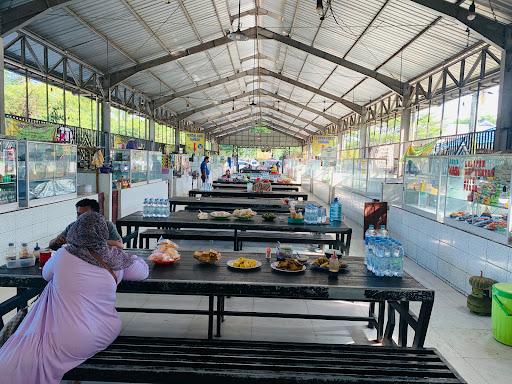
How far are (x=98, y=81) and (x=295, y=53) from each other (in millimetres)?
7732

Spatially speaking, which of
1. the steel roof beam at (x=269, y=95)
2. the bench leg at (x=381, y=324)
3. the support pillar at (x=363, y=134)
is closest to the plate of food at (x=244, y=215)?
the bench leg at (x=381, y=324)

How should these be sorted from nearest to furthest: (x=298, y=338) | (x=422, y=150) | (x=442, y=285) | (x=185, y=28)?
(x=298, y=338) < (x=442, y=285) < (x=422, y=150) < (x=185, y=28)

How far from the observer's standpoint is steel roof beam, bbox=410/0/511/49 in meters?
8.89

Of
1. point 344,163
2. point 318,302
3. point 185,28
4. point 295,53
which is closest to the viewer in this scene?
point 318,302

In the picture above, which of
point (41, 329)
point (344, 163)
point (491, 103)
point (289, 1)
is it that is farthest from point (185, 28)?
point (41, 329)

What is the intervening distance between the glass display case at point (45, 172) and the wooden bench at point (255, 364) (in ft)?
16.3

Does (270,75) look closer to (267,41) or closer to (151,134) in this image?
(267,41)

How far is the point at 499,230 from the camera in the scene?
515 cm

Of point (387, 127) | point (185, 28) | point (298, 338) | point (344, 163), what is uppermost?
point (185, 28)

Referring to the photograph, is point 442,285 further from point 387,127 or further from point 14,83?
point 387,127

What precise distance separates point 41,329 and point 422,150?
11701 mm

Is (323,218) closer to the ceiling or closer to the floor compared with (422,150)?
closer to the floor

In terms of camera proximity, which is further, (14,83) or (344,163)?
(344,163)

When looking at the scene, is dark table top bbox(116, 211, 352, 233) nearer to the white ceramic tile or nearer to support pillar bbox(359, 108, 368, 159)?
the white ceramic tile
